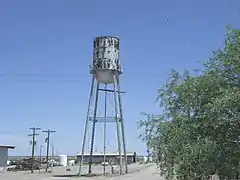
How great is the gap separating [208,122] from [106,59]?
55574 millimetres

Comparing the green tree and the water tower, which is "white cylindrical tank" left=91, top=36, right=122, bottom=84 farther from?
the green tree

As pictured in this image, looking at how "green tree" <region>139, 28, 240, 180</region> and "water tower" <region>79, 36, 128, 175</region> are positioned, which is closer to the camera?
"green tree" <region>139, 28, 240, 180</region>

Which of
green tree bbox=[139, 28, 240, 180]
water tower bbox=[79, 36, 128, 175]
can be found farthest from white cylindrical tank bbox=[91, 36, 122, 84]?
green tree bbox=[139, 28, 240, 180]

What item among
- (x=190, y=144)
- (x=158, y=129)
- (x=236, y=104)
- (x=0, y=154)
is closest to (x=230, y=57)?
(x=236, y=104)

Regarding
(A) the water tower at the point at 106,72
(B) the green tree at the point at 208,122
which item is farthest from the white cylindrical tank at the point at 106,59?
(B) the green tree at the point at 208,122

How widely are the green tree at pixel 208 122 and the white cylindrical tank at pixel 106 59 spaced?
172 ft

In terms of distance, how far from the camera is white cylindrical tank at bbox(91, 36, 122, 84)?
65.9 meters

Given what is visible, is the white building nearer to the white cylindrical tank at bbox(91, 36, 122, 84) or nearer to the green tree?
the white cylindrical tank at bbox(91, 36, 122, 84)

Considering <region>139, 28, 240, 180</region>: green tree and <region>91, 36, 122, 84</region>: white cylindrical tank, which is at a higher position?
<region>91, 36, 122, 84</region>: white cylindrical tank

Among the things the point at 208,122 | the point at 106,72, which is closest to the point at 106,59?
the point at 106,72

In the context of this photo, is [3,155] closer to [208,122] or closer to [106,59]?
[106,59]

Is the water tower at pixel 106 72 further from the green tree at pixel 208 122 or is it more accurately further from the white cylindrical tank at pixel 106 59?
the green tree at pixel 208 122

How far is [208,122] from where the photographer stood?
38.4 feet

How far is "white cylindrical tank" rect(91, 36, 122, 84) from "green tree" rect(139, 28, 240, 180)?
52.3 metres
